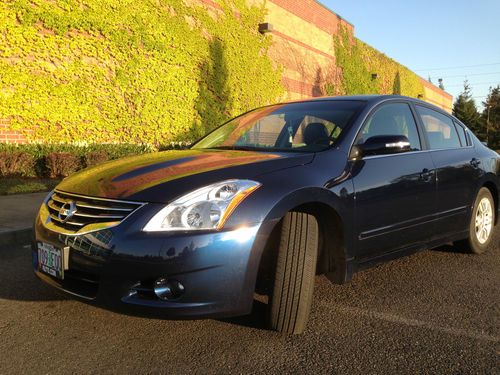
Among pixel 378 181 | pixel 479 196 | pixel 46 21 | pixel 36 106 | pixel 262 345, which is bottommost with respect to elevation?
pixel 262 345

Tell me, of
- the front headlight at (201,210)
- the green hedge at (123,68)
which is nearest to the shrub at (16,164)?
the green hedge at (123,68)

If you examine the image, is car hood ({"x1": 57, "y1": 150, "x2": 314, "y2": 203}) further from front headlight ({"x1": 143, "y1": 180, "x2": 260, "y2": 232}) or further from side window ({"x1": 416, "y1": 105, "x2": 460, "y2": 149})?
side window ({"x1": 416, "y1": 105, "x2": 460, "y2": 149})

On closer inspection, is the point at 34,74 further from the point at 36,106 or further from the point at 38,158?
the point at 38,158

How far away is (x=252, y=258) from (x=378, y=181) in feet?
4.18

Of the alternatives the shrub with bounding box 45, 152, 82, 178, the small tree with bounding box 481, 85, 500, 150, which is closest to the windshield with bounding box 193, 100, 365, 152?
the shrub with bounding box 45, 152, 82, 178

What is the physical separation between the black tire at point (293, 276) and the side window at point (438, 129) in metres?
1.96

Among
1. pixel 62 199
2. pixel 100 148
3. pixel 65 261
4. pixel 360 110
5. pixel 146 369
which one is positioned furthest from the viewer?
pixel 100 148

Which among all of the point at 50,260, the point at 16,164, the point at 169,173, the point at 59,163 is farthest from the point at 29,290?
the point at 59,163

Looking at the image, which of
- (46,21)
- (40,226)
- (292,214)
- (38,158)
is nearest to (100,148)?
(38,158)

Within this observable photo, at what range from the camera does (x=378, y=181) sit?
3.27 m

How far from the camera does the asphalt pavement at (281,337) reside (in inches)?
96.2

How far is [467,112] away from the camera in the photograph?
58406 millimetres

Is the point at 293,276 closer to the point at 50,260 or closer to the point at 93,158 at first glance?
the point at 50,260

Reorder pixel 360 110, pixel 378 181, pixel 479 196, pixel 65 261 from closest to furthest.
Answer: pixel 65 261 → pixel 378 181 → pixel 360 110 → pixel 479 196
